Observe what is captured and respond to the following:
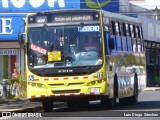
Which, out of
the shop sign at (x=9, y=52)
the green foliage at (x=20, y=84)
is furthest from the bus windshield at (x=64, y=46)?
the shop sign at (x=9, y=52)

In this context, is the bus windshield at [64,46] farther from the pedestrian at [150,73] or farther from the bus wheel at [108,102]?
the pedestrian at [150,73]

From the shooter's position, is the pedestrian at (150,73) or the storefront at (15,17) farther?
the pedestrian at (150,73)

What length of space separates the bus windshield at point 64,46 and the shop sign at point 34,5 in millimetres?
24357

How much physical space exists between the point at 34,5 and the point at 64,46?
2534cm

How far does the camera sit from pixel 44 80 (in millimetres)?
19969

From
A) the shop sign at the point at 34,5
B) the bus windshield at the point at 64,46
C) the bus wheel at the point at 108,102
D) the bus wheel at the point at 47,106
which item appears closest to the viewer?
the bus windshield at the point at 64,46

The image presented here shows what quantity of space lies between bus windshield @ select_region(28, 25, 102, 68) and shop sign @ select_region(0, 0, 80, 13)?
24.4m

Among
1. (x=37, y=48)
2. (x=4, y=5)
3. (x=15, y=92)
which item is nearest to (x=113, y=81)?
(x=37, y=48)

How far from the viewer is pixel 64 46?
66.3 feet

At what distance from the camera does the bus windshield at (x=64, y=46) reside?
20031 millimetres

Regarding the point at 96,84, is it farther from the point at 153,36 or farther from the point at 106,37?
the point at 153,36

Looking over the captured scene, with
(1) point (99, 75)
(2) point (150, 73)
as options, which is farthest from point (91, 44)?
(2) point (150, 73)

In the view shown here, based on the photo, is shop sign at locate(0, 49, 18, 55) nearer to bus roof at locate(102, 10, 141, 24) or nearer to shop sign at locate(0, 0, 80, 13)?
shop sign at locate(0, 0, 80, 13)

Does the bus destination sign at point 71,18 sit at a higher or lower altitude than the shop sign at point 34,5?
lower
